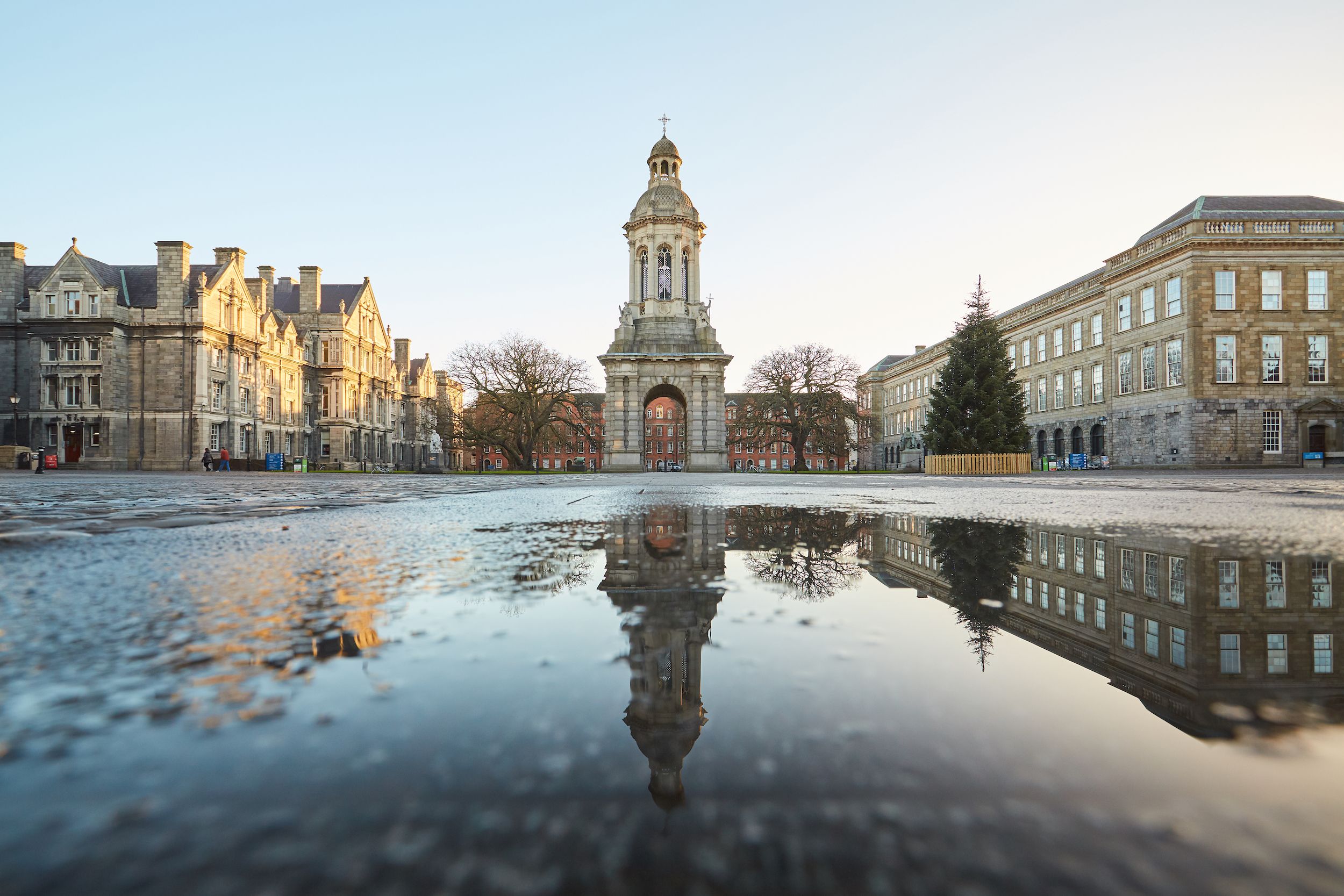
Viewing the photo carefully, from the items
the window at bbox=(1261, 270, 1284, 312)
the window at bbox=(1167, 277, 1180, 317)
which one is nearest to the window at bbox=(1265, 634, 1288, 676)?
the window at bbox=(1167, 277, 1180, 317)

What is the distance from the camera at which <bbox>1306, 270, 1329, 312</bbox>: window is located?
37.6 metres

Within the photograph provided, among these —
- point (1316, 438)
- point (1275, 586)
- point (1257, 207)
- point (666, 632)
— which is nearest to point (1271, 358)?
point (1316, 438)

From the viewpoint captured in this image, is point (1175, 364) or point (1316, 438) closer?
point (1316, 438)

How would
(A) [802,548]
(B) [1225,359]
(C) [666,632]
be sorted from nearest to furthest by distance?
1. (C) [666,632]
2. (A) [802,548]
3. (B) [1225,359]

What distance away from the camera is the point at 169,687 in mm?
1184

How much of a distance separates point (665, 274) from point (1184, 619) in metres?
44.3

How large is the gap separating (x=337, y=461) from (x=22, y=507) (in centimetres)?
5922

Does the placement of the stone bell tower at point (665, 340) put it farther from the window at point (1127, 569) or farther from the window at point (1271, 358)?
the window at point (1127, 569)

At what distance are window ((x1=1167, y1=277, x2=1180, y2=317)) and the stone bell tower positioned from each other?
25490mm

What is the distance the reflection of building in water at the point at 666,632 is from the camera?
1007 mm

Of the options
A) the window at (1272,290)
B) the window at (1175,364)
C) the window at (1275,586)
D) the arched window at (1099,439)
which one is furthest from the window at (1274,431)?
the window at (1275,586)

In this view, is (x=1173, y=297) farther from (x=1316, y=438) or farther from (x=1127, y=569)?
(x=1127, y=569)

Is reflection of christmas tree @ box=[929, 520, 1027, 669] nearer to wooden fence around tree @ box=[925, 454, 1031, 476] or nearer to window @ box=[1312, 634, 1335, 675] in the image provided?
window @ box=[1312, 634, 1335, 675]

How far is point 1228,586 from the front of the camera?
7.47ft
